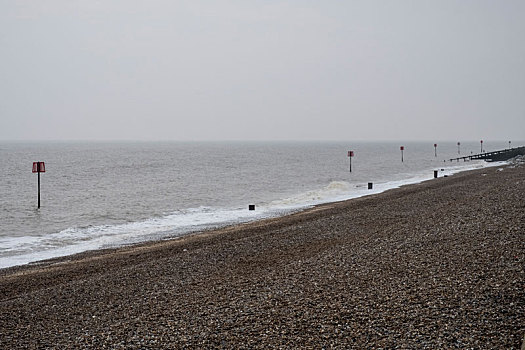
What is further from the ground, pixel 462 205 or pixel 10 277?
pixel 462 205

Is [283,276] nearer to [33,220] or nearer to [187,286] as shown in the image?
[187,286]

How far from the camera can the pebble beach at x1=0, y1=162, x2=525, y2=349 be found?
624 centimetres

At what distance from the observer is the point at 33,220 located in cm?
2402

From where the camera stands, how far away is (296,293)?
8.02 meters

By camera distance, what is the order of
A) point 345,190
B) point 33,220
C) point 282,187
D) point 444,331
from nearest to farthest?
point 444,331
point 33,220
point 345,190
point 282,187

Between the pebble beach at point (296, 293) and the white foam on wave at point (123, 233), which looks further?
the white foam on wave at point (123, 233)

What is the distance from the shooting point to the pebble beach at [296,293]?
6238mm

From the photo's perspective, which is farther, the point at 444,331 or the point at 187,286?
the point at 187,286

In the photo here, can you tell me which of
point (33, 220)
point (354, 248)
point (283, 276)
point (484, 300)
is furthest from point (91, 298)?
point (33, 220)

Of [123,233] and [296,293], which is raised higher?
[296,293]

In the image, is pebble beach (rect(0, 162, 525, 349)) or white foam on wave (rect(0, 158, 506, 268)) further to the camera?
white foam on wave (rect(0, 158, 506, 268))

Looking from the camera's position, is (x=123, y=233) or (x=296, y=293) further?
(x=123, y=233)

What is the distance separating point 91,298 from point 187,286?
1723 millimetres

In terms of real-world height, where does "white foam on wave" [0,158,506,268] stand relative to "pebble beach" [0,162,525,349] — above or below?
below
